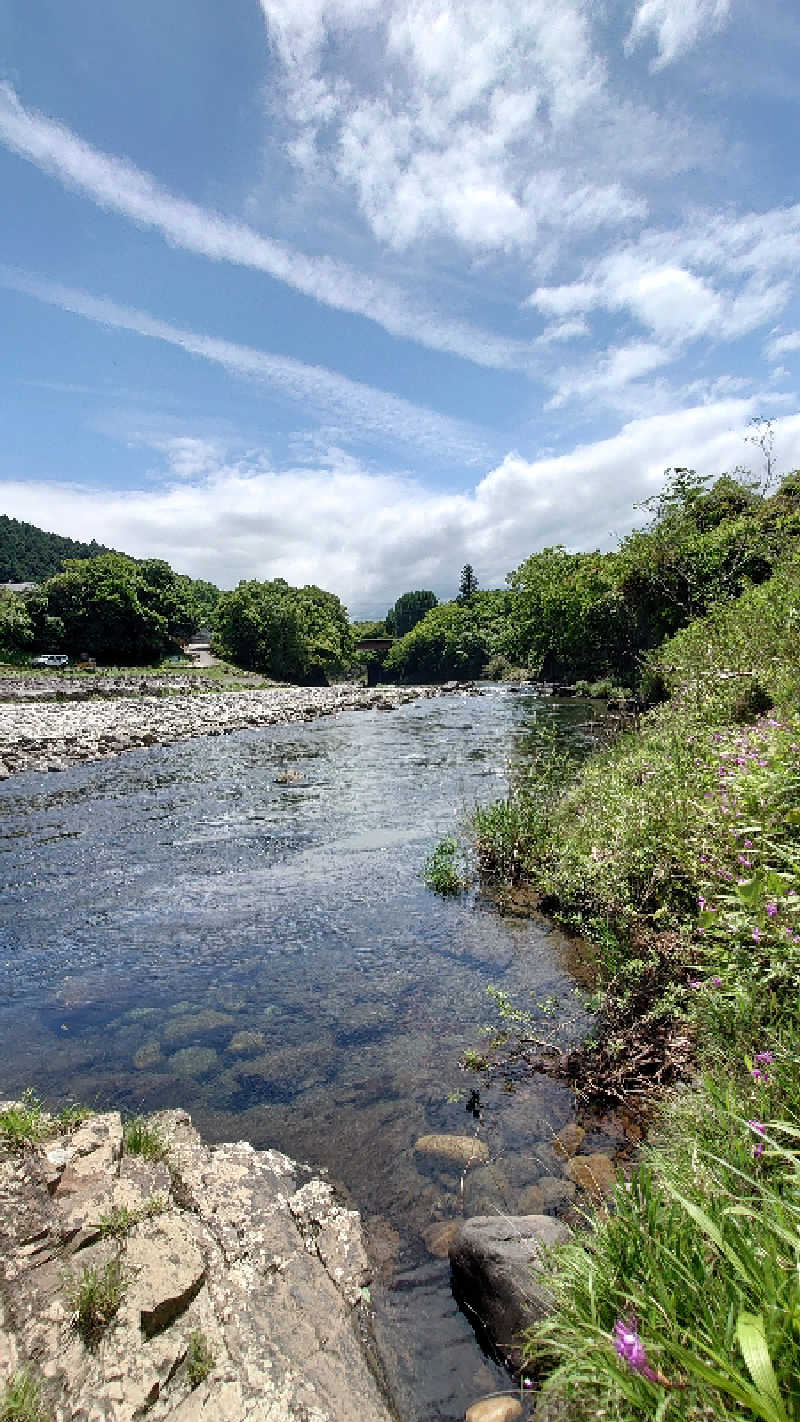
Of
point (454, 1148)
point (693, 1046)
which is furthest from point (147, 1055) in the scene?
point (693, 1046)

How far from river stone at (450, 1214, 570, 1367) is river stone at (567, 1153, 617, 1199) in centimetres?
63

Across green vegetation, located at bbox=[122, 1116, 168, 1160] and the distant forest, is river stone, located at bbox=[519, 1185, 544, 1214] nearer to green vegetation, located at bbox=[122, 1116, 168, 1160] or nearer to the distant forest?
green vegetation, located at bbox=[122, 1116, 168, 1160]

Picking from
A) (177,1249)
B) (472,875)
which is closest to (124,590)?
(472,875)

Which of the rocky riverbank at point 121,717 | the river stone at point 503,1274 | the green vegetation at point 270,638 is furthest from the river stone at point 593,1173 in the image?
the green vegetation at point 270,638

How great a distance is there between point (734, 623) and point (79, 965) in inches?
614

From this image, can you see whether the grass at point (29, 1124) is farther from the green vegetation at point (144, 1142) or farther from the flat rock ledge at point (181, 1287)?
the green vegetation at point (144, 1142)

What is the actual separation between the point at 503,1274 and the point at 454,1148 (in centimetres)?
151

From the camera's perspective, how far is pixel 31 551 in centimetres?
15462

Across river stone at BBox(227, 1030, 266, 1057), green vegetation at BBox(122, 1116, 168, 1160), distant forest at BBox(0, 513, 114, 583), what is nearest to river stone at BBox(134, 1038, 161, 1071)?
river stone at BBox(227, 1030, 266, 1057)

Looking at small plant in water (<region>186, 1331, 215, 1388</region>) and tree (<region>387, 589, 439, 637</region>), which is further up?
tree (<region>387, 589, 439, 637</region>)

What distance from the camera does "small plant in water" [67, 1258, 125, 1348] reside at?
9.86 ft

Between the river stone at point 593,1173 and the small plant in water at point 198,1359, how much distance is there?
2.65 meters

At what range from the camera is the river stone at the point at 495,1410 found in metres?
3.21

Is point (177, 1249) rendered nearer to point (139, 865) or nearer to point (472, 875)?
point (472, 875)
